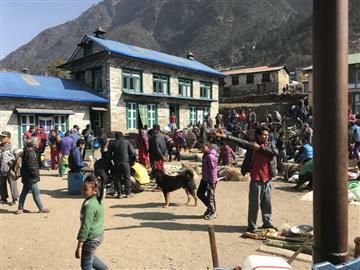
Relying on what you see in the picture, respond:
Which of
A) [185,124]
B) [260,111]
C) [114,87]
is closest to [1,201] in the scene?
[114,87]

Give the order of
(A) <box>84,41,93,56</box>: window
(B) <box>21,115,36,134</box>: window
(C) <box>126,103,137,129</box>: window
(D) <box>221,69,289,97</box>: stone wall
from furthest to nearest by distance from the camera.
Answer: (D) <box>221,69,289,97</box>: stone wall
(A) <box>84,41,93,56</box>: window
(C) <box>126,103,137,129</box>: window
(B) <box>21,115,36,134</box>: window

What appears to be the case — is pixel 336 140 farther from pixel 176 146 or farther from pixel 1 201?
pixel 176 146

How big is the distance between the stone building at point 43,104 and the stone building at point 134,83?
1.13m

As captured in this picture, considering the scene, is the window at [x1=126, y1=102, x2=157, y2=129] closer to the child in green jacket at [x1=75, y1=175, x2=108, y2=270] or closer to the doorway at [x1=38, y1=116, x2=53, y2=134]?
the doorway at [x1=38, y1=116, x2=53, y2=134]

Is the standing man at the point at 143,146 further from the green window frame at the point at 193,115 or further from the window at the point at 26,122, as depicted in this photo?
the green window frame at the point at 193,115

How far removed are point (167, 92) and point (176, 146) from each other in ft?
35.5

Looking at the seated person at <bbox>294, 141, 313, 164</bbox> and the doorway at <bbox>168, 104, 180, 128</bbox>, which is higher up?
the doorway at <bbox>168, 104, 180, 128</bbox>

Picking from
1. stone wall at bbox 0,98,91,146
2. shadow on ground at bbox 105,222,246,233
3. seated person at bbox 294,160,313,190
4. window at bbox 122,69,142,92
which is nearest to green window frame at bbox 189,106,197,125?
window at bbox 122,69,142,92

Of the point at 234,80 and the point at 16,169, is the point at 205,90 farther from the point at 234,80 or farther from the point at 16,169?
the point at 16,169

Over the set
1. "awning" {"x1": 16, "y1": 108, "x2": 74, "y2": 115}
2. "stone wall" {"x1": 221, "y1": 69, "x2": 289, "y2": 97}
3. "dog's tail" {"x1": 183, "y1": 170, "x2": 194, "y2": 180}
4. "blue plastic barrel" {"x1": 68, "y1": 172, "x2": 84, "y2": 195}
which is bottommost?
"blue plastic barrel" {"x1": 68, "y1": 172, "x2": 84, "y2": 195}

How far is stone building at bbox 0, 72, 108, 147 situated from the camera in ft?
66.2

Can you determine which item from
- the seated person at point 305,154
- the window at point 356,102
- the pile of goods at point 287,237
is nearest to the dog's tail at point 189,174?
the pile of goods at point 287,237

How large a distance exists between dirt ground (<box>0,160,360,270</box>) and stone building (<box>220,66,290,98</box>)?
37179 mm

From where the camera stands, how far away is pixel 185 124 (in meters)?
29.6
